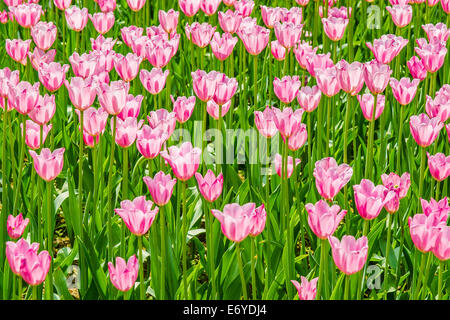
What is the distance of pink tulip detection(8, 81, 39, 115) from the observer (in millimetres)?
2028

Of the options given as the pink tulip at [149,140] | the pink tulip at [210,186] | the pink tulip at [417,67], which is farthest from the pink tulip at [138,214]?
the pink tulip at [417,67]

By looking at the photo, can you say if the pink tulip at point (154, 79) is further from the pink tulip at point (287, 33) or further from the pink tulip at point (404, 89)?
the pink tulip at point (404, 89)

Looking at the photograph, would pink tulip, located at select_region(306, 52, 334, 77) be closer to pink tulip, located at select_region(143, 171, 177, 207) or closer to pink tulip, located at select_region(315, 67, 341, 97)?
pink tulip, located at select_region(315, 67, 341, 97)

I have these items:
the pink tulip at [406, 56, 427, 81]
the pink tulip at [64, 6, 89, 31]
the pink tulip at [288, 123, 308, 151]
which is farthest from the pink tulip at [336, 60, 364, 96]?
the pink tulip at [64, 6, 89, 31]

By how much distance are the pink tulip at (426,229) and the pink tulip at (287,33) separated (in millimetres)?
1322

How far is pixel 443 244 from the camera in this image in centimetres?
155

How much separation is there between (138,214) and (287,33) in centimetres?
134

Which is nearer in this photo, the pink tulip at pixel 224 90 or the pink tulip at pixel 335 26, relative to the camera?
the pink tulip at pixel 224 90

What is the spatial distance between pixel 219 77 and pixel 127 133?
429 millimetres

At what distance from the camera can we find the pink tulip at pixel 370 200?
1.68 m

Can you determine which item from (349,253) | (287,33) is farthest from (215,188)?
(287,33)
